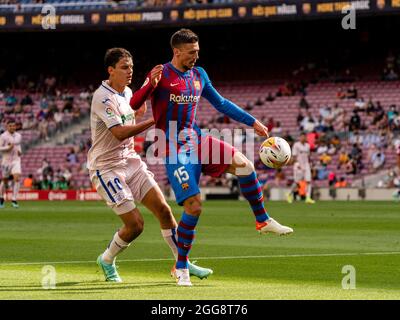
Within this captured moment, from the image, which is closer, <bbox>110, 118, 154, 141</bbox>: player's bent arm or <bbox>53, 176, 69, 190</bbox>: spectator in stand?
<bbox>110, 118, 154, 141</bbox>: player's bent arm

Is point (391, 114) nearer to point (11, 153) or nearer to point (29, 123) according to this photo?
point (11, 153)

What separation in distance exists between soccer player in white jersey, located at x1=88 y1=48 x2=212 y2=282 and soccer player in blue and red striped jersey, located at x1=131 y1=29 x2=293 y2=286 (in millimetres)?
345

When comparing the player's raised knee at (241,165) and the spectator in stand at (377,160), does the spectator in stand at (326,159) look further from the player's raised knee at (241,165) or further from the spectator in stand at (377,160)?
the player's raised knee at (241,165)

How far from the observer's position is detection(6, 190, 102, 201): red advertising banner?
43406 millimetres

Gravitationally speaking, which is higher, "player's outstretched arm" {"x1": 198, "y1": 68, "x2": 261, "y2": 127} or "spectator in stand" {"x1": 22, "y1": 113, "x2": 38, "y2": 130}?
"spectator in stand" {"x1": 22, "y1": 113, "x2": 38, "y2": 130}

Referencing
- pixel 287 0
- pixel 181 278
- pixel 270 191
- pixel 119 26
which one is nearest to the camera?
pixel 181 278

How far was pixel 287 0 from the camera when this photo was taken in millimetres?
45812

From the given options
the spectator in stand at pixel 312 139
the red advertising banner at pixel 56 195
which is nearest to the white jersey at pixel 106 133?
the red advertising banner at pixel 56 195

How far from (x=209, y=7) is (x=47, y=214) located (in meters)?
20.7

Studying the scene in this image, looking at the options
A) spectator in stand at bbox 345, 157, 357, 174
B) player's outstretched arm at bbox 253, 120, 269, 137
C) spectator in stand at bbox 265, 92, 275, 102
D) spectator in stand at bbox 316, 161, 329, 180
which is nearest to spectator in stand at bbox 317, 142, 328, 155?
spectator in stand at bbox 316, 161, 329, 180

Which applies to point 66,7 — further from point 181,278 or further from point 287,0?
point 181,278

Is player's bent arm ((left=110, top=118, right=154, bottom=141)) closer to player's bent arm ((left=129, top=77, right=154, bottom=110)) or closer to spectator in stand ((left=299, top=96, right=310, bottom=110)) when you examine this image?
player's bent arm ((left=129, top=77, right=154, bottom=110))
